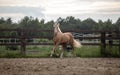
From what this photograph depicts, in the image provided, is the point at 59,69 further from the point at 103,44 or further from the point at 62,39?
the point at 103,44

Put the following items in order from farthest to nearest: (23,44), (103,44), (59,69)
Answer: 1. (103,44)
2. (23,44)
3. (59,69)

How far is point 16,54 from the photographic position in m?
15.1

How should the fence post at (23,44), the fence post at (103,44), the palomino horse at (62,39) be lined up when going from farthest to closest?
the fence post at (23,44), the fence post at (103,44), the palomino horse at (62,39)

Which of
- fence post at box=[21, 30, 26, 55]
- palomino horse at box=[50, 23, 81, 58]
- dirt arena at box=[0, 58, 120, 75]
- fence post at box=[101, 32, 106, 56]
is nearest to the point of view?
dirt arena at box=[0, 58, 120, 75]

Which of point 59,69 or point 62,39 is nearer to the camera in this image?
point 59,69

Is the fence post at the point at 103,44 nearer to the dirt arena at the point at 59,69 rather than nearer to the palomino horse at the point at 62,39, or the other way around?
the palomino horse at the point at 62,39

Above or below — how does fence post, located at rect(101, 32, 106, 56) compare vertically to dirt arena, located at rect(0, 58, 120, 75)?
above

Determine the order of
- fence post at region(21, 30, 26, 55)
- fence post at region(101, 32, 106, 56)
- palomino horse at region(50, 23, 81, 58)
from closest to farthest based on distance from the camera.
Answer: palomino horse at region(50, 23, 81, 58)
fence post at region(101, 32, 106, 56)
fence post at region(21, 30, 26, 55)

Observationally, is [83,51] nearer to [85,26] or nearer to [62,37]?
[62,37]

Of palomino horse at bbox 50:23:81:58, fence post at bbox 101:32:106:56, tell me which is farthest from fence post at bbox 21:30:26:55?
fence post at bbox 101:32:106:56

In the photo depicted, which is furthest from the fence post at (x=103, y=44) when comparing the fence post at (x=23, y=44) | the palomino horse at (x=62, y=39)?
the fence post at (x=23, y=44)

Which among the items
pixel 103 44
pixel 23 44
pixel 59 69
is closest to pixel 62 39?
pixel 23 44

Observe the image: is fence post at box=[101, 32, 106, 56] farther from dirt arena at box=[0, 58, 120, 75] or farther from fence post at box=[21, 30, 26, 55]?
dirt arena at box=[0, 58, 120, 75]

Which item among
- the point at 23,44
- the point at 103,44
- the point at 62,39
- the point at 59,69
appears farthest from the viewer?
the point at 103,44
